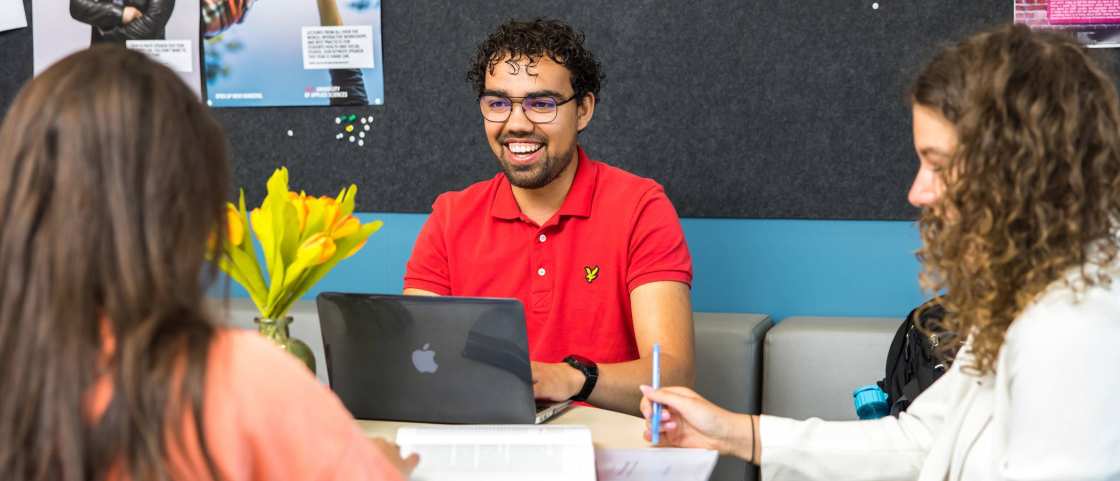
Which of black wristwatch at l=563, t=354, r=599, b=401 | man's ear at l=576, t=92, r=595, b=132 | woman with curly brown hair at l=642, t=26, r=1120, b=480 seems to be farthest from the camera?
man's ear at l=576, t=92, r=595, b=132

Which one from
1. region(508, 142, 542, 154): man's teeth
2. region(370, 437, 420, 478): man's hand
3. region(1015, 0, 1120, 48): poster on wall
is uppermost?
region(1015, 0, 1120, 48): poster on wall

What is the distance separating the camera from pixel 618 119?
2375 mm

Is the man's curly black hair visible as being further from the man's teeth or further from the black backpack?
the black backpack

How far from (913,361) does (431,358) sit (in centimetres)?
81

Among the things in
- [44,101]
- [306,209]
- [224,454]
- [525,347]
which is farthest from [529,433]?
[44,101]

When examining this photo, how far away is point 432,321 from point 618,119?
1.06 meters

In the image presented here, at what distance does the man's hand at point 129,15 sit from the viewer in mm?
2660

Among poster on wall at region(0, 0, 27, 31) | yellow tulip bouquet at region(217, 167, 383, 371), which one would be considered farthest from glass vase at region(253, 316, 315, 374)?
poster on wall at region(0, 0, 27, 31)

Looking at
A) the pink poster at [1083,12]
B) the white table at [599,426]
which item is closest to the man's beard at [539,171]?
the white table at [599,426]

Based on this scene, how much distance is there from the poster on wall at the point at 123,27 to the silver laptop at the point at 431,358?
136 cm

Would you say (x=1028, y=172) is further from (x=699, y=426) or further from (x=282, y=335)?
(x=282, y=335)

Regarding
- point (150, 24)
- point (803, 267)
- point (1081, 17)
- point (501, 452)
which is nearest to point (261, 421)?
point (501, 452)

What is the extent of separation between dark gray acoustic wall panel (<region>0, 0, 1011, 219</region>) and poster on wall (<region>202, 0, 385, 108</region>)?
4 centimetres

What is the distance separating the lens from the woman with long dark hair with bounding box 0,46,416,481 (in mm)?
734
